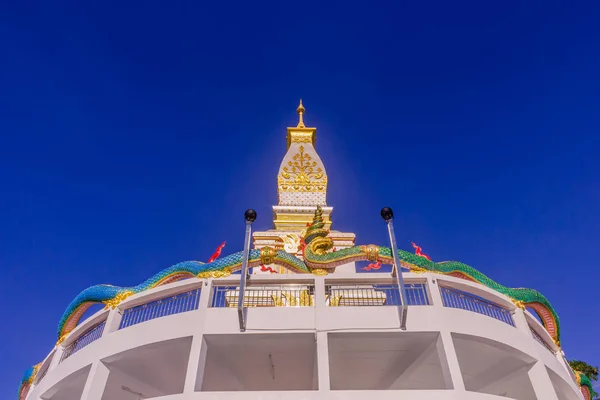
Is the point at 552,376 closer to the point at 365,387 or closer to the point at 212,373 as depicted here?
the point at 365,387

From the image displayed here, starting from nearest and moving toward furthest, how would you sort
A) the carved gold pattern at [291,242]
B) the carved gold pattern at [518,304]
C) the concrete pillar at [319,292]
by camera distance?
the concrete pillar at [319,292]
the carved gold pattern at [518,304]
the carved gold pattern at [291,242]

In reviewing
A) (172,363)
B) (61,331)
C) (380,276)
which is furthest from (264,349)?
(61,331)

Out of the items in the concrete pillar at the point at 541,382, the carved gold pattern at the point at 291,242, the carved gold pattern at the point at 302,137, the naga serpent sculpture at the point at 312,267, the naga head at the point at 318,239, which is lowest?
the concrete pillar at the point at 541,382

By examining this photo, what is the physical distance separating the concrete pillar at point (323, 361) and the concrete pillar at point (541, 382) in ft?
15.6

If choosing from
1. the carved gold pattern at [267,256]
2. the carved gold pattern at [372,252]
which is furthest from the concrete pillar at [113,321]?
the carved gold pattern at [372,252]

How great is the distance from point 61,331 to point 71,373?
9.48ft

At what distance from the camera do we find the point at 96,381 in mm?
9180

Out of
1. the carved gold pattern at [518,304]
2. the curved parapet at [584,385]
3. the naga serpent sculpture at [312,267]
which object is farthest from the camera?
the curved parapet at [584,385]

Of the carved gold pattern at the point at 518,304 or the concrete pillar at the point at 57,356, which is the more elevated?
the carved gold pattern at the point at 518,304

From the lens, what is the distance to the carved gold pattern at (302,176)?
20734mm

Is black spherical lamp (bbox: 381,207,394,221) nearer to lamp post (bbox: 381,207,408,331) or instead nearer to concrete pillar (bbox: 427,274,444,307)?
lamp post (bbox: 381,207,408,331)

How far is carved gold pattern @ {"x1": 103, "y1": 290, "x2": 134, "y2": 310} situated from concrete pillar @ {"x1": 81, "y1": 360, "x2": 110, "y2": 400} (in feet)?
5.29

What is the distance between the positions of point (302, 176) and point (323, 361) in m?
13.6

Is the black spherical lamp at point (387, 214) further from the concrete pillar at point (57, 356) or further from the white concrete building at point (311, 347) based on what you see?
the concrete pillar at point (57, 356)
